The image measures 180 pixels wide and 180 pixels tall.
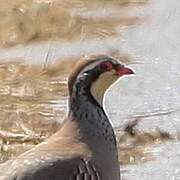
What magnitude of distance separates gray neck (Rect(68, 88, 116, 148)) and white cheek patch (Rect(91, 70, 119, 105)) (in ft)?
0.09

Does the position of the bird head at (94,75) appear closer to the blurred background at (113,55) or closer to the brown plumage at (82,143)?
the brown plumage at (82,143)

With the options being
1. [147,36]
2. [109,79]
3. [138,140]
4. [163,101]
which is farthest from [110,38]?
[109,79]

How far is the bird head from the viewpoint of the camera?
4.79 meters

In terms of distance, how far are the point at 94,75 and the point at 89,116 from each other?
0.82 feet

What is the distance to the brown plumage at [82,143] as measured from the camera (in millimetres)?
4590

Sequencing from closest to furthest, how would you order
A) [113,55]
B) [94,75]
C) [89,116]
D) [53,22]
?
1. [94,75]
2. [89,116]
3. [113,55]
4. [53,22]

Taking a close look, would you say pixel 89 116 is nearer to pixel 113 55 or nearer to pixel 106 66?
pixel 106 66

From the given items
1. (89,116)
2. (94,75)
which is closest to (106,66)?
(94,75)

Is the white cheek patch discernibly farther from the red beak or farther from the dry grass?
the dry grass

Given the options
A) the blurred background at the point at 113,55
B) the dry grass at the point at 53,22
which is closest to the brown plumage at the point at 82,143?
the blurred background at the point at 113,55

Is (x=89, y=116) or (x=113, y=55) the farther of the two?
(x=113, y=55)

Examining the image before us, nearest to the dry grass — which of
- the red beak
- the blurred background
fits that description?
the blurred background

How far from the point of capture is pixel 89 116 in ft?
16.3

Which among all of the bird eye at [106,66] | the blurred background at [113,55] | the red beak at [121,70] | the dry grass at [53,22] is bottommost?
the dry grass at [53,22]
